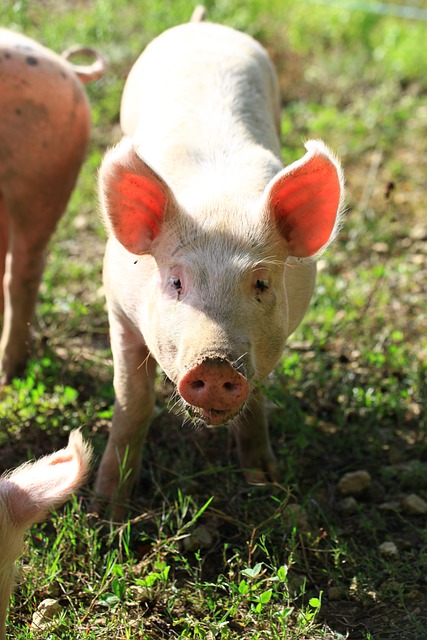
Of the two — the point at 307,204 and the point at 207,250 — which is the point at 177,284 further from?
the point at 307,204

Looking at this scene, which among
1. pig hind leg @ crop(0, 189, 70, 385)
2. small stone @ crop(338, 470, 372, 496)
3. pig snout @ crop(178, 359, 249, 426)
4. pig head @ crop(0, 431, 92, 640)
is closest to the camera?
pig head @ crop(0, 431, 92, 640)

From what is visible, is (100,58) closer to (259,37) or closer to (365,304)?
(365,304)

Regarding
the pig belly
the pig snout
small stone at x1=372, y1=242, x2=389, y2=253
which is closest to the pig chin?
the pig snout

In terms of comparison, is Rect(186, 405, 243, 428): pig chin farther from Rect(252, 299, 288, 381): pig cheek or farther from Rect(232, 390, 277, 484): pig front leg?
Rect(232, 390, 277, 484): pig front leg

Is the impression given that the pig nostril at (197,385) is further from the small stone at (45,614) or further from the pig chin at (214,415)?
the small stone at (45,614)

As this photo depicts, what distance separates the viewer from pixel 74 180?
421 centimetres

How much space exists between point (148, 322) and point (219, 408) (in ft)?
1.55

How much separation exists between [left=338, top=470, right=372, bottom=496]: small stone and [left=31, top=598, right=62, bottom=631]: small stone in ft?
3.90

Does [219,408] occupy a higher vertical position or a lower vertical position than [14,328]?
higher

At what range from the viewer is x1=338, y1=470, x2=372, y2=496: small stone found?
3.58 meters

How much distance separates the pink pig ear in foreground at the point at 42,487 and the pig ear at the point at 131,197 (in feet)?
2.91

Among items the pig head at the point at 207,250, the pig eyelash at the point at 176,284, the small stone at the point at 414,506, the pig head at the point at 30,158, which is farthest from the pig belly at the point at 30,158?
the small stone at the point at 414,506

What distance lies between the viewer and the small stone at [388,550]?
128 inches

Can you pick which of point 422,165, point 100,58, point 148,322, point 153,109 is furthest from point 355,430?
point 422,165
